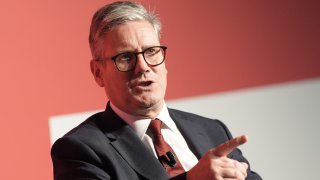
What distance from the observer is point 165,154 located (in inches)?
72.6

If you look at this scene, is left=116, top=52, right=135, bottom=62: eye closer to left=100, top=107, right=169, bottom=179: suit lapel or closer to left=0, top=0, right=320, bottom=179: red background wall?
left=100, top=107, right=169, bottom=179: suit lapel

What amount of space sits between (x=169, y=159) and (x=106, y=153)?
0.19 metres

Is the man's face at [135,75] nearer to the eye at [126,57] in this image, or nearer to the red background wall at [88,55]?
the eye at [126,57]

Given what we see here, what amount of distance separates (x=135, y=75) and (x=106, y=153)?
242mm

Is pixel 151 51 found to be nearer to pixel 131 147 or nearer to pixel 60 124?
pixel 131 147

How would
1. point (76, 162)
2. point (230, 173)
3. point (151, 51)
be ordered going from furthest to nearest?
point (151, 51) → point (76, 162) → point (230, 173)

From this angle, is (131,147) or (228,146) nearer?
(228,146)

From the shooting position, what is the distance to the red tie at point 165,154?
1829mm

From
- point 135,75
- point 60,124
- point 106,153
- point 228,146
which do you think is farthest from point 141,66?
point 60,124

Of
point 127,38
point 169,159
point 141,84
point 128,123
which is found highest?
point 127,38

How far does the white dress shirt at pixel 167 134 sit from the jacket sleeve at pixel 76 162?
178 millimetres

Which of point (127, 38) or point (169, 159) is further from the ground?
point (127, 38)

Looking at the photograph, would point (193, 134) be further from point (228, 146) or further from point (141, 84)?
point (228, 146)

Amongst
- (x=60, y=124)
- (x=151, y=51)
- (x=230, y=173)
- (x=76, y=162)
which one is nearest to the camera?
(x=230, y=173)
